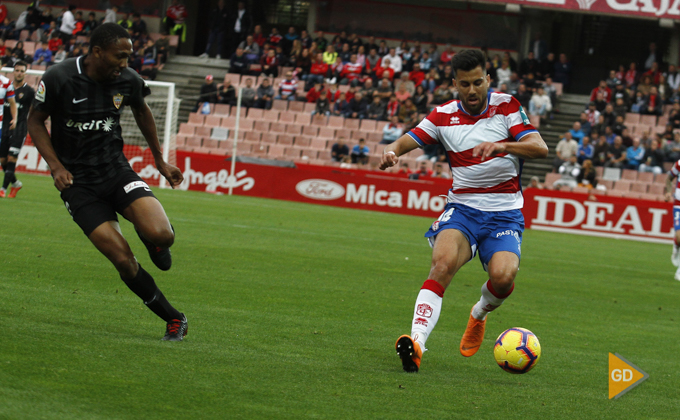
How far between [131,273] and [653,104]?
2347cm

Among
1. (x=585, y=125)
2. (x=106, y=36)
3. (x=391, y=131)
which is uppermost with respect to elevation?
(x=106, y=36)

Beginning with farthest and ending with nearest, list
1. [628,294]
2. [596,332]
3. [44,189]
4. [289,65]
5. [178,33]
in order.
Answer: [178,33] < [289,65] < [44,189] < [628,294] < [596,332]

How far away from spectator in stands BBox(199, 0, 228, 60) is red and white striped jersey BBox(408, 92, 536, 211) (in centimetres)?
2562

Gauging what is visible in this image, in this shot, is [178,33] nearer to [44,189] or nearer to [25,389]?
[44,189]

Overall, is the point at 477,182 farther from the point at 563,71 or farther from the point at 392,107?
the point at 563,71

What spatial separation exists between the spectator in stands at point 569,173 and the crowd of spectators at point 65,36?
1480 centimetres

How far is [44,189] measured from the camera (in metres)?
17.5

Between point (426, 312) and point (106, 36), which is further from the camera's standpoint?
point (426, 312)

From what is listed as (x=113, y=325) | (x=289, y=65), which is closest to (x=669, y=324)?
(x=113, y=325)

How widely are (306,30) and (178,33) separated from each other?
5.08 meters

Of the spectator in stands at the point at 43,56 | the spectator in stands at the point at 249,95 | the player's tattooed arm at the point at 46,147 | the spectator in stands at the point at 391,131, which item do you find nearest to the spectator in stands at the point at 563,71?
the spectator in stands at the point at 391,131

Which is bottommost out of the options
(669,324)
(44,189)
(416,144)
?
(44,189)

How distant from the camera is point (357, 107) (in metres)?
26.0

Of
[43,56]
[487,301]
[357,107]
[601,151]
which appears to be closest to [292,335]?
[487,301]
